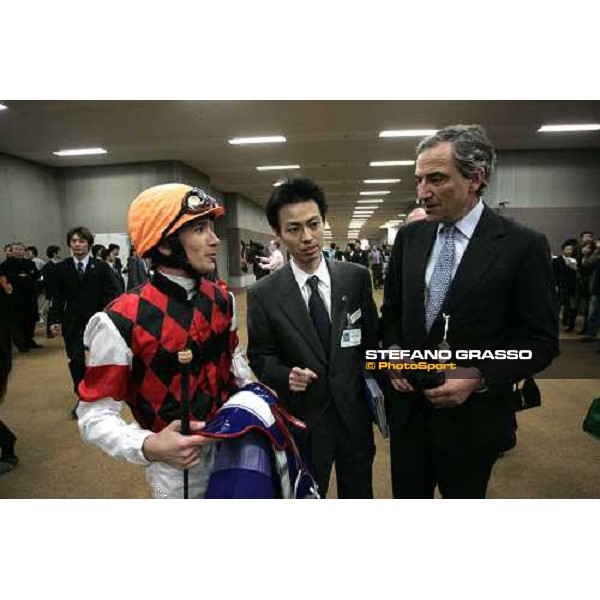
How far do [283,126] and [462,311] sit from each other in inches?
29.0

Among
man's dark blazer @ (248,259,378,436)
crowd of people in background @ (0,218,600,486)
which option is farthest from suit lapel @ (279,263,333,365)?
crowd of people in background @ (0,218,600,486)

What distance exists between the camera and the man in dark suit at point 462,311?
86 centimetres

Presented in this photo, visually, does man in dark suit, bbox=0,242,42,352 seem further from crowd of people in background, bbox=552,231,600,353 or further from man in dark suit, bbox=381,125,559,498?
crowd of people in background, bbox=552,231,600,353

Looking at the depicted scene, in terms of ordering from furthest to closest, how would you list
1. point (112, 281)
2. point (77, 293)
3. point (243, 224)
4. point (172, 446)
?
point (243, 224)
point (77, 293)
point (112, 281)
point (172, 446)

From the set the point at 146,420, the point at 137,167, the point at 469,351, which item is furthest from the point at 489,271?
the point at 137,167

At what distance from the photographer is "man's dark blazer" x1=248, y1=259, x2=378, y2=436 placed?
1014mm

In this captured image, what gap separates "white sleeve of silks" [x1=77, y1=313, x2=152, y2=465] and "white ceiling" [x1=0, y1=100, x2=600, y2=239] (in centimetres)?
62

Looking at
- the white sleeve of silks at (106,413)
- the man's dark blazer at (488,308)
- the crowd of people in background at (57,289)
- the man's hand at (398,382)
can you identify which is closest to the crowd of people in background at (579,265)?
the man's dark blazer at (488,308)

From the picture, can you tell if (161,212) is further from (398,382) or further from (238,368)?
(398,382)

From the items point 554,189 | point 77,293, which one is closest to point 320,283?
point 554,189

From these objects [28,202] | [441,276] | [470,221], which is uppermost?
[28,202]

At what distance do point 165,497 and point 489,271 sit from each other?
35.3 inches

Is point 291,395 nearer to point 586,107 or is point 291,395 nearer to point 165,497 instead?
point 165,497

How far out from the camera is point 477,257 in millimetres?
888
